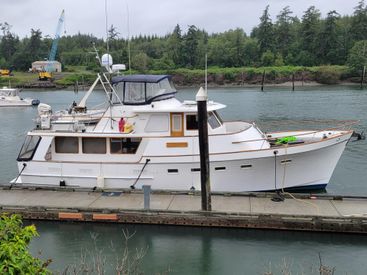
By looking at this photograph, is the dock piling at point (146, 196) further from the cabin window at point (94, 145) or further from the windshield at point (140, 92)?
the windshield at point (140, 92)

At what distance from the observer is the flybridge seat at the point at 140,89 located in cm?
1684

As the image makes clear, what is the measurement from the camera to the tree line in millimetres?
111250

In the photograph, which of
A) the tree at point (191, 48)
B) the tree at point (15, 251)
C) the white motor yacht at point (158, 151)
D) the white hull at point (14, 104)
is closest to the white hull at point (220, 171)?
the white motor yacht at point (158, 151)

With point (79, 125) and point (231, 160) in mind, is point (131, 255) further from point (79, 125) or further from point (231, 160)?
point (79, 125)

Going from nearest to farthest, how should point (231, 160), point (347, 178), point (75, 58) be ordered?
point (231, 160) < point (347, 178) < point (75, 58)

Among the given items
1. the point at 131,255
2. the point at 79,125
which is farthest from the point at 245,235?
the point at 79,125

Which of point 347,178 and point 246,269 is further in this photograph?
point 347,178

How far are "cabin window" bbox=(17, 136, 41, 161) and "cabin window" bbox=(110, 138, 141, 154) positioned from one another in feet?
9.38

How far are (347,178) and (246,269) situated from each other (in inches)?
448

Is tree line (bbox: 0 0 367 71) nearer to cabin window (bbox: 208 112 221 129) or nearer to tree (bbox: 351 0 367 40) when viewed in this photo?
tree (bbox: 351 0 367 40)

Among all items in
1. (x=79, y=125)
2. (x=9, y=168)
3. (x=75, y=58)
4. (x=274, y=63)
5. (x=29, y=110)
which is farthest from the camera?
(x=75, y=58)

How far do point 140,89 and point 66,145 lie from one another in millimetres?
3570

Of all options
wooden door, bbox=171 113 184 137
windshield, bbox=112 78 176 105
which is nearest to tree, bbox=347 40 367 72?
windshield, bbox=112 78 176 105

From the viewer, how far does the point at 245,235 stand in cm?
1377
